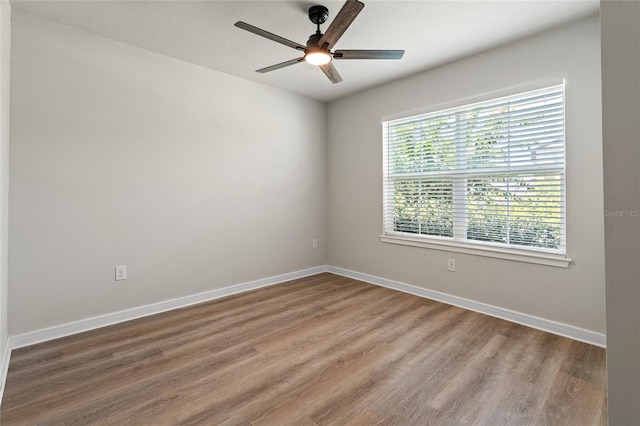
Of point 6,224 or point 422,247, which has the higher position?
point 6,224

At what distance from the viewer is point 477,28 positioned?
2469 millimetres

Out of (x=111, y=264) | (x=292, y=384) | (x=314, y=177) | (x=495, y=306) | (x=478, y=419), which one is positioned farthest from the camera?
(x=314, y=177)

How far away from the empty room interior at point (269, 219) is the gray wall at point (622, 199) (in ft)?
2.42

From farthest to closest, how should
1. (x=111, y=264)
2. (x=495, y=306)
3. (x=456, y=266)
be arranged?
(x=456, y=266)
(x=495, y=306)
(x=111, y=264)

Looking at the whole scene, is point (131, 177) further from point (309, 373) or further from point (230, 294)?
point (309, 373)

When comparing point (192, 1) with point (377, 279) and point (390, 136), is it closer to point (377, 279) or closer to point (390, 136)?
point (390, 136)

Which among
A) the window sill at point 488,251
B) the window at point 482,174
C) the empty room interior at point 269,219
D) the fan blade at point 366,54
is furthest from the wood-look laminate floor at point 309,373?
the fan blade at point 366,54

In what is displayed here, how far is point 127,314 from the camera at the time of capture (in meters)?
2.77

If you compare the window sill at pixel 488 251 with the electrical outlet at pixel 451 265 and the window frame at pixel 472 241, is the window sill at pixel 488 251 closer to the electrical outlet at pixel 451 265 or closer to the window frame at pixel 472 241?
the window frame at pixel 472 241


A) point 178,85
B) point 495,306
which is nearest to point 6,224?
point 178,85

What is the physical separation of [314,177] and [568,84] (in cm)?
291

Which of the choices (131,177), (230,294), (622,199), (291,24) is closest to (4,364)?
(131,177)

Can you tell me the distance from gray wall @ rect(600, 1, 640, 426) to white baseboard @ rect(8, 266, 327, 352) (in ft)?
10.5

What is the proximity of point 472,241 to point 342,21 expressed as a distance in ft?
7.80
